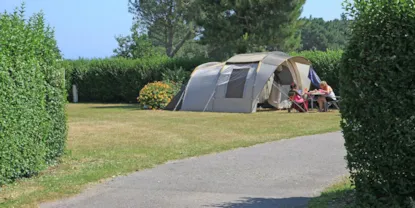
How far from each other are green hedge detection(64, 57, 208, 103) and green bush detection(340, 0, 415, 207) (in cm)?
1979

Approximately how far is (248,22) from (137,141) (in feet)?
57.8

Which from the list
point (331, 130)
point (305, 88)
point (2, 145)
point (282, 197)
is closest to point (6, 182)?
point (2, 145)

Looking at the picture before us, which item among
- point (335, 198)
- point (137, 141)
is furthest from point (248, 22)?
point (335, 198)

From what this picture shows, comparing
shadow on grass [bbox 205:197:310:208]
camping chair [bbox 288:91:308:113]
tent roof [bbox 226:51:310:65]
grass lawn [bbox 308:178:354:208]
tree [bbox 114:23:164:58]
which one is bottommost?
shadow on grass [bbox 205:197:310:208]

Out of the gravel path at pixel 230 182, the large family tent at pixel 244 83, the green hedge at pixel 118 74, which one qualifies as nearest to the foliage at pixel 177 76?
the green hedge at pixel 118 74

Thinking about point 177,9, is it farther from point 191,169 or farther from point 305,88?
point 191,169

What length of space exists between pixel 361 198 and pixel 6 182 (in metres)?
4.76

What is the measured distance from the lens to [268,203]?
5746 mm

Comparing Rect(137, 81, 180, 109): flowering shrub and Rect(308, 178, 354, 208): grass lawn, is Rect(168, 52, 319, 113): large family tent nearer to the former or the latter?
Rect(137, 81, 180, 109): flowering shrub

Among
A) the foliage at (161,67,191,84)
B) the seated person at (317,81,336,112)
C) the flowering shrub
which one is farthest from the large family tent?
the foliage at (161,67,191,84)

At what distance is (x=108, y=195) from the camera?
20.6 ft

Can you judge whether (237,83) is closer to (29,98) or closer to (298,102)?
(298,102)

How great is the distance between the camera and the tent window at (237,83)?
1922 cm

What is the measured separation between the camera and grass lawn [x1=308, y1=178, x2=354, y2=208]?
5.37 meters
